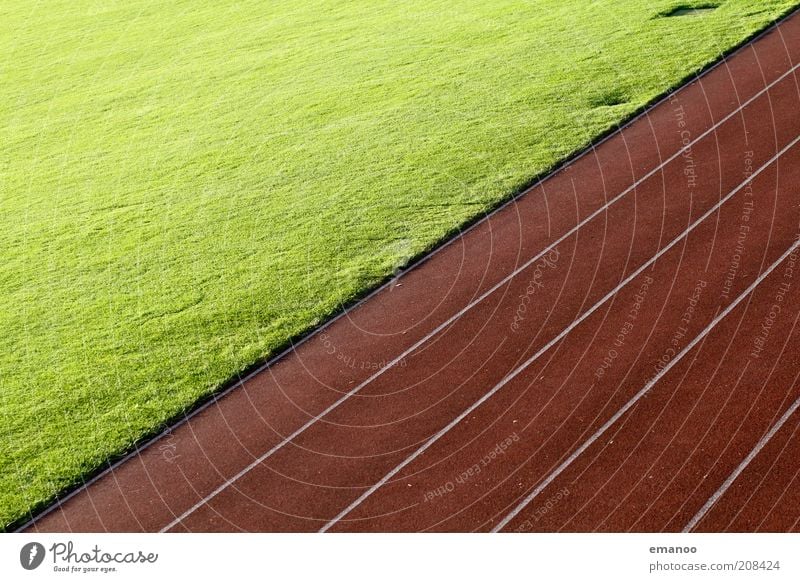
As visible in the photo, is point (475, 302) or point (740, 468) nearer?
point (740, 468)

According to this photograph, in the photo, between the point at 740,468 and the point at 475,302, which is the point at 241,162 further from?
the point at 740,468

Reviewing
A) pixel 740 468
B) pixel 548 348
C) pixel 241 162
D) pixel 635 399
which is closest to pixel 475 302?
pixel 548 348

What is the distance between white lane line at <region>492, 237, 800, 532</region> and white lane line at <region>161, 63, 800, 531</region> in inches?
84.6

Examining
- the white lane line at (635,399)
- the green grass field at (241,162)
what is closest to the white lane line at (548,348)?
the white lane line at (635,399)

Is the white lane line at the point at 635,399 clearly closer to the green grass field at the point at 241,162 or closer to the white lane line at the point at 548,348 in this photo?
the white lane line at the point at 548,348

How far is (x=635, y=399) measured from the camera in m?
8.36

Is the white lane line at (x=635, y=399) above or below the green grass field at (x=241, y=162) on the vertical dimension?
below

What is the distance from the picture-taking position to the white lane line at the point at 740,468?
23.2 feet

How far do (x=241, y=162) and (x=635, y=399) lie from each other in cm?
791

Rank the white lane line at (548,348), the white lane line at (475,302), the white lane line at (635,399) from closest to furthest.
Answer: the white lane line at (635,399) < the white lane line at (548,348) < the white lane line at (475,302)

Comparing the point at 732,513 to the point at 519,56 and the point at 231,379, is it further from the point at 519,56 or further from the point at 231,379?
the point at 519,56

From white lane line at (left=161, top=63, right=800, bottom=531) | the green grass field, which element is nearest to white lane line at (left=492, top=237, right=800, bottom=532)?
white lane line at (left=161, top=63, right=800, bottom=531)

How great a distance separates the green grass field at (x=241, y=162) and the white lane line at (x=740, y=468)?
4558mm

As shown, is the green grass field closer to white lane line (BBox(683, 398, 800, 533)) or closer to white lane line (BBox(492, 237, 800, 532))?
white lane line (BBox(492, 237, 800, 532))
